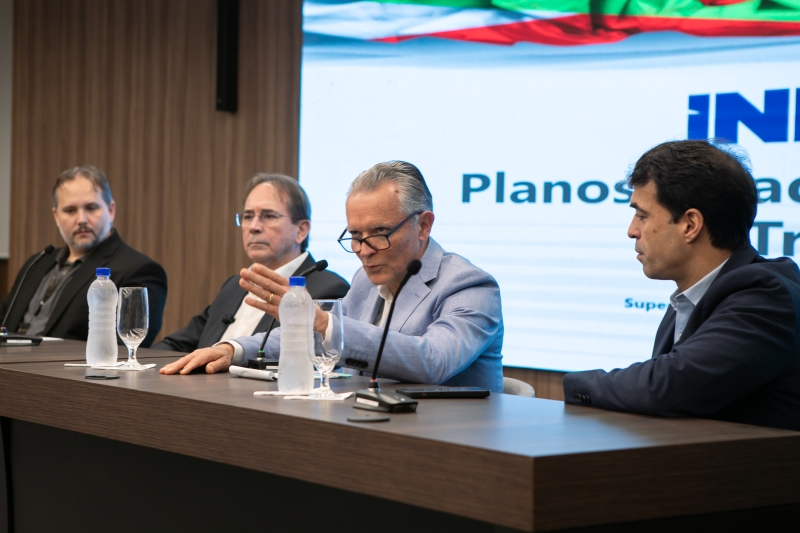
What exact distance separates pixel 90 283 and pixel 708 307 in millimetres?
2754

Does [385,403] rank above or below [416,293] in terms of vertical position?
below

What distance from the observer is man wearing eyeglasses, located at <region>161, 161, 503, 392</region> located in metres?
2.31

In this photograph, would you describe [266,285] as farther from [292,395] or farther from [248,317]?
[248,317]

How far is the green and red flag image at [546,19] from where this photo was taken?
3.37 meters

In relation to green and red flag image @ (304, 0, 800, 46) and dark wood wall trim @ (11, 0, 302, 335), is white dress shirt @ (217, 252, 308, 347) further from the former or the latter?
dark wood wall trim @ (11, 0, 302, 335)

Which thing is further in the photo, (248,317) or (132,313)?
(248,317)

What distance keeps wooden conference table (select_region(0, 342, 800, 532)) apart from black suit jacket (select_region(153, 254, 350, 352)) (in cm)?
103

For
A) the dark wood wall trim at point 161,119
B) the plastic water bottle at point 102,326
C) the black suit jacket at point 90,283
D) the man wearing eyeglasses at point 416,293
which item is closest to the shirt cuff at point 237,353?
the man wearing eyeglasses at point 416,293

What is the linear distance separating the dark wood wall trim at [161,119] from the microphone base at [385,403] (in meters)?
3.27

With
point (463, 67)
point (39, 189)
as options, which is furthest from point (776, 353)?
point (39, 189)

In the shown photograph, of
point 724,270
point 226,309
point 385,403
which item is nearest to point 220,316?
point 226,309

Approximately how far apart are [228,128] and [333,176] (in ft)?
2.74

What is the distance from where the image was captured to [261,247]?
11.4 feet

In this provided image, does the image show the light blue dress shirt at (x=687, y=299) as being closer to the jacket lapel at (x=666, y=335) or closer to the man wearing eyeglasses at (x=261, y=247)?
the jacket lapel at (x=666, y=335)
